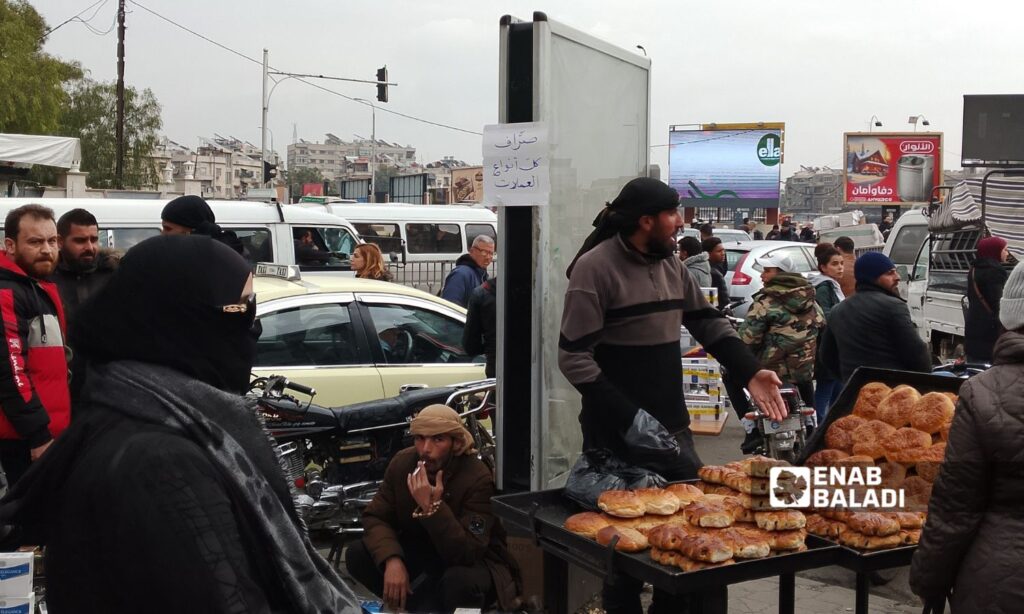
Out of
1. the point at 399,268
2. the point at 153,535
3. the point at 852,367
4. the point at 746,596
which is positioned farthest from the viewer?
the point at 399,268

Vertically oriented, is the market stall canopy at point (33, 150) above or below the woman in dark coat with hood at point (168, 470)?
above

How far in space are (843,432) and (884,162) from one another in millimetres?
57500

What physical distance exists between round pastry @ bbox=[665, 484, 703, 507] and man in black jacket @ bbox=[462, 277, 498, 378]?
2938 mm

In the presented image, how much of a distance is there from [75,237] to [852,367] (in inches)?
192

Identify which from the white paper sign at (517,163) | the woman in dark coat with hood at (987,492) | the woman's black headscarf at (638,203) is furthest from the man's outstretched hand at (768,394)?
the white paper sign at (517,163)

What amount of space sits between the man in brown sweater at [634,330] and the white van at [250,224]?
7.92m

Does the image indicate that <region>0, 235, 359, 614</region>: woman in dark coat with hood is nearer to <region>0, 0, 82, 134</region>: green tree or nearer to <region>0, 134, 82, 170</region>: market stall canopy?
<region>0, 134, 82, 170</region>: market stall canopy

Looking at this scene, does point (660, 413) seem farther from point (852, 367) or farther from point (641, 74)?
point (852, 367)

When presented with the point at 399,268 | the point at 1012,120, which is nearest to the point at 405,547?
the point at 1012,120

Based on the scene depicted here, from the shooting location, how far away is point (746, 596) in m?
6.00

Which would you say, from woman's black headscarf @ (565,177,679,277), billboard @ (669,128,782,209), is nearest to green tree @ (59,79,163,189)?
billboard @ (669,128,782,209)

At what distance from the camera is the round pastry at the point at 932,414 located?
4.28m

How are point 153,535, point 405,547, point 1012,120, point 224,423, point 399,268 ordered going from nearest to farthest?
1. point 153,535
2. point 224,423
3. point 405,547
4. point 1012,120
5. point 399,268

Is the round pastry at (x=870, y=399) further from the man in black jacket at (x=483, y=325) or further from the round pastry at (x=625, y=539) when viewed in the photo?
the man in black jacket at (x=483, y=325)
